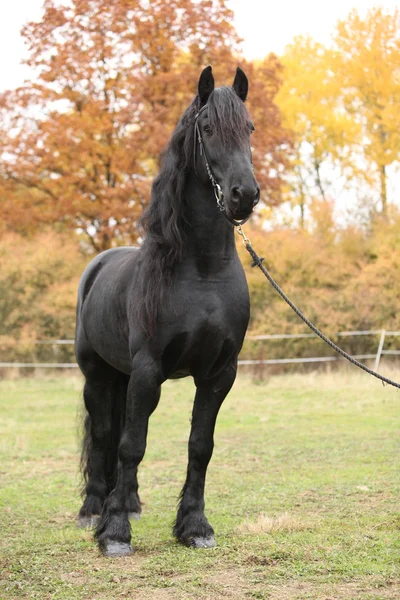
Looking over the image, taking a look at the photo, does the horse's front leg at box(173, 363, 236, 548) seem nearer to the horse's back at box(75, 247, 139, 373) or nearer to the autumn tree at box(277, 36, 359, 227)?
the horse's back at box(75, 247, 139, 373)

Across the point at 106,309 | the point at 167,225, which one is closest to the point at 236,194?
the point at 167,225

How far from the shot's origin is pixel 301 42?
2742 centimetres

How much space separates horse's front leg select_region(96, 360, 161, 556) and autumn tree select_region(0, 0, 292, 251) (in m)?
15.2

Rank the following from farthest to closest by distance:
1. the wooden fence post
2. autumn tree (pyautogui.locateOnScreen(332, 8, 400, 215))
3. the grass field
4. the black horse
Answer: autumn tree (pyautogui.locateOnScreen(332, 8, 400, 215)), the wooden fence post, the black horse, the grass field

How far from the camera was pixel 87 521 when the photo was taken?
5547mm

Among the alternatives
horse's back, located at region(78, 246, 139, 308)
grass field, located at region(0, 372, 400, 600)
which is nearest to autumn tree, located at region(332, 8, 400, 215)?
grass field, located at region(0, 372, 400, 600)

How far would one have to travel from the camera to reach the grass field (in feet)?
12.7

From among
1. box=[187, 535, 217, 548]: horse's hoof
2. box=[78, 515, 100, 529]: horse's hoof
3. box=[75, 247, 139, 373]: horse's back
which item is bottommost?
box=[78, 515, 100, 529]: horse's hoof

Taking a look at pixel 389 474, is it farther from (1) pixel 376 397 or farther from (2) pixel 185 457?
(1) pixel 376 397

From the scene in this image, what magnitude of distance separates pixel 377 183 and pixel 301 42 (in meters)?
6.52

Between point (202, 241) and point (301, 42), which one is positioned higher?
point (301, 42)

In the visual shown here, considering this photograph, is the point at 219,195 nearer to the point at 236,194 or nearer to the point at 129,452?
the point at 236,194

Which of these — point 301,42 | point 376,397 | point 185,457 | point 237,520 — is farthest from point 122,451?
point 301,42

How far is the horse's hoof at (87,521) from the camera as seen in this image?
549 cm
